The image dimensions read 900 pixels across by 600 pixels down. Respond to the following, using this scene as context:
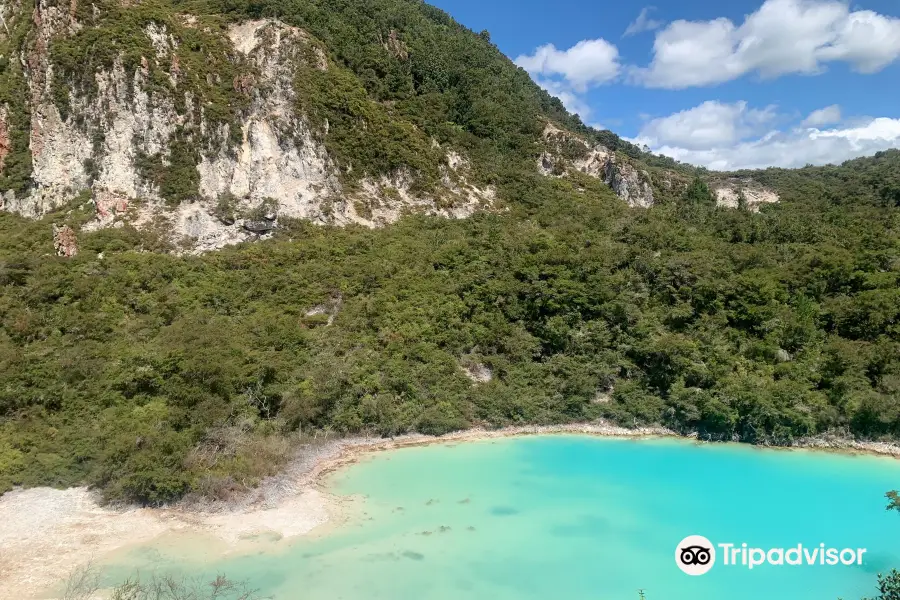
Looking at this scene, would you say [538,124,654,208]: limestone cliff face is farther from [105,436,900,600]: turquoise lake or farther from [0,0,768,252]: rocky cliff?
[105,436,900,600]: turquoise lake

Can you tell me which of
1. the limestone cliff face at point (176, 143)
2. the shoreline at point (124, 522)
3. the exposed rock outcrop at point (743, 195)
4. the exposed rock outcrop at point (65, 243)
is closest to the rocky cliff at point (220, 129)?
the limestone cliff face at point (176, 143)

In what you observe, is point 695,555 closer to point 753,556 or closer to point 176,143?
point 753,556

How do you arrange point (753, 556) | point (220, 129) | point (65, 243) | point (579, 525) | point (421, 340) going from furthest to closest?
point (220, 129), point (65, 243), point (421, 340), point (579, 525), point (753, 556)

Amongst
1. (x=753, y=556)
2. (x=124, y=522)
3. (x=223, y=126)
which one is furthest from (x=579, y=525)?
(x=223, y=126)

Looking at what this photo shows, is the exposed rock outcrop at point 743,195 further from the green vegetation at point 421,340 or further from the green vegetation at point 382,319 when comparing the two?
the green vegetation at point 421,340

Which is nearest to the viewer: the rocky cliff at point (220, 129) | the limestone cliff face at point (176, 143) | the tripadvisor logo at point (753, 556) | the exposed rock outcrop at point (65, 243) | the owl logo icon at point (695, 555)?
the owl logo icon at point (695, 555)

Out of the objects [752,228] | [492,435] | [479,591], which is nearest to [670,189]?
[752,228]
